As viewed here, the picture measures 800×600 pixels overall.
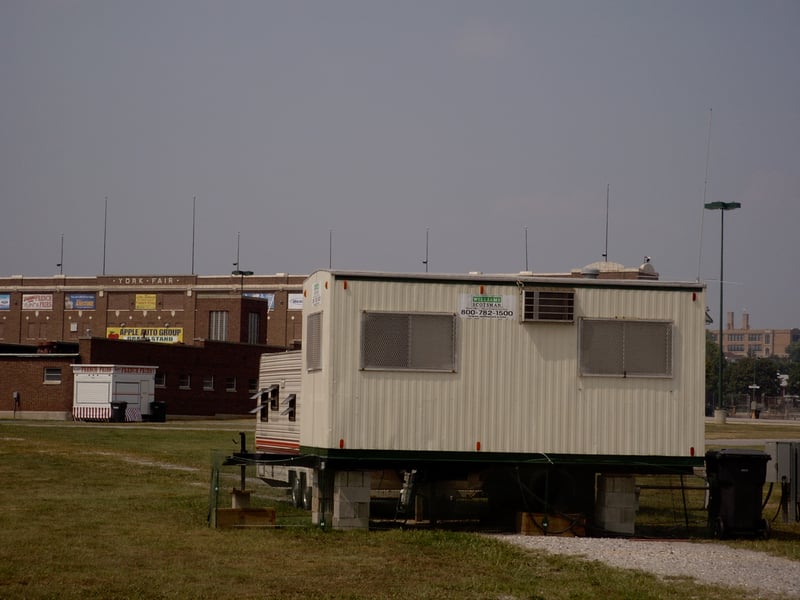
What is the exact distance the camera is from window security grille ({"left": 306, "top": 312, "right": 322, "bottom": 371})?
18.2 metres

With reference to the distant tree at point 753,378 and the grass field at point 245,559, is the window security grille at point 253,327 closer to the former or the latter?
the grass field at point 245,559

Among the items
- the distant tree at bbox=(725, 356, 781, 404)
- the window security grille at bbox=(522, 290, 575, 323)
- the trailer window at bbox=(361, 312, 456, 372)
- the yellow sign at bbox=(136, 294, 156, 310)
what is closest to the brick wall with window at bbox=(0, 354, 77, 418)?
the yellow sign at bbox=(136, 294, 156, 310)

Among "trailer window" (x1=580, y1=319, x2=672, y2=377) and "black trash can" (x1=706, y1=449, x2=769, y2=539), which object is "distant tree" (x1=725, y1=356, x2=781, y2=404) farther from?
"trailer window" (x1=580, y1=319, x2=672, y2=377)

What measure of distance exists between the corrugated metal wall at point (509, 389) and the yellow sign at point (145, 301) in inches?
3486

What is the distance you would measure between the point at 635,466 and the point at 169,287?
89.4 m

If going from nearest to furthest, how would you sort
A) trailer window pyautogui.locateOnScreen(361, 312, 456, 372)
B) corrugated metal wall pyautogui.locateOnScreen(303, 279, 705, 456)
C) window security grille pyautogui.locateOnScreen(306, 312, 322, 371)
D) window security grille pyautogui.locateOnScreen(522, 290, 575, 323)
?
corrugated metal wall pyautogui.locateOnScreen(303, 279, 705, 456) < trailer window pyautogui.locateOnScreen(361, 312, 456, 372) < window security grille pyautogui.locateOnScreen(522, 290, 575, 323) < window security grille pyautogui.locateOnScreen(306, 312, 322, 371)

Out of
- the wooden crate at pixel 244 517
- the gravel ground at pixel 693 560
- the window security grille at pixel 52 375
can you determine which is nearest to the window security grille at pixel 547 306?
the gravel ground at pixel 693 560

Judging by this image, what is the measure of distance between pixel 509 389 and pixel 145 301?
90.3m

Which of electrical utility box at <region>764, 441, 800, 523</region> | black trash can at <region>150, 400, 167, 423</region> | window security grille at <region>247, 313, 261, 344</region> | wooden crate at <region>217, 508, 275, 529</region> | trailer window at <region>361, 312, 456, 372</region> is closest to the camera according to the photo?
wooden crate at <region>217, 508, 275, 529</region>

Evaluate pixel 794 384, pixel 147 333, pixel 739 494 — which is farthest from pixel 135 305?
pixel 794 384

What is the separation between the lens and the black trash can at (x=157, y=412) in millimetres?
62188

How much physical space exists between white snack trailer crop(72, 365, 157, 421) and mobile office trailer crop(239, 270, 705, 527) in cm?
4399

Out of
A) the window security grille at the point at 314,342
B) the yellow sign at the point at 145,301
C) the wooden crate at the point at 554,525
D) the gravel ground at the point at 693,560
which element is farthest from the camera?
the yellow sign at the point at 145,301

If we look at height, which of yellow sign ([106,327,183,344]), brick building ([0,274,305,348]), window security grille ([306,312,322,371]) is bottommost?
window security grille ([306,312,322,371])
